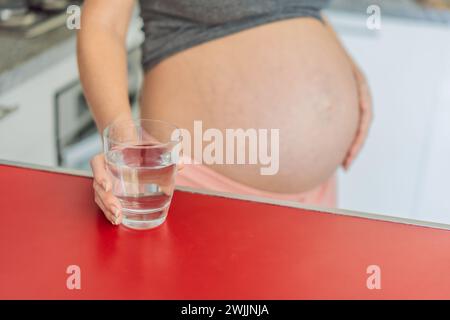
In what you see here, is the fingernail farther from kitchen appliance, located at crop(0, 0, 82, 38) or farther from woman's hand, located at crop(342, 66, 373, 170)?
kitchen appliance, located at crop(0, 0, 82, 38)

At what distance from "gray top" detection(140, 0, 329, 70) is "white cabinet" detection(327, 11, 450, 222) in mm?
808

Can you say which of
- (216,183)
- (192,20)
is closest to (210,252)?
(216,183)

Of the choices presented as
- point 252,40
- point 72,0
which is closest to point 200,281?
point 252,40

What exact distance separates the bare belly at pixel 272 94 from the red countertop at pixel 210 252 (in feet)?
0.87

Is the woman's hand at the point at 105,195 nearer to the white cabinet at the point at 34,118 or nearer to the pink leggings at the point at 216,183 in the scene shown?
the pink leggings at the point at 216,183

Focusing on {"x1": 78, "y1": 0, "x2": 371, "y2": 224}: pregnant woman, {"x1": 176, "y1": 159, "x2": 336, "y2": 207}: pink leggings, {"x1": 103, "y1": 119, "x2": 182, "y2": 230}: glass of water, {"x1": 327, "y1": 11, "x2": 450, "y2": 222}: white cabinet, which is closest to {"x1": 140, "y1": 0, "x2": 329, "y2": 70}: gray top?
{"x1": 78, "y1": 0, "x2": 371, "y2": 224}: pregnant woman

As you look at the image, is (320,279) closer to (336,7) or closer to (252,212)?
(252,212)

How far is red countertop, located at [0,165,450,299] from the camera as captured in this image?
630mm

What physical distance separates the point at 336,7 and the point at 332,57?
755mm

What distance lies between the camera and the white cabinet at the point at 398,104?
1.78 metres

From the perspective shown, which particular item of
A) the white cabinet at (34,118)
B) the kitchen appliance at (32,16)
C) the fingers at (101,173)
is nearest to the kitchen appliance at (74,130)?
the white cabinet at (34,118)

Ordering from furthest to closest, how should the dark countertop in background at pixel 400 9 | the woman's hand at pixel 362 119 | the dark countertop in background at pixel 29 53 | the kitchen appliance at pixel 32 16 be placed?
the dark countertop in background at pixel 400 9
the kitchen appliance at pixel 32 16
the dark countertop in background at pixel 29 53
the woman's hand at pixel 362 119

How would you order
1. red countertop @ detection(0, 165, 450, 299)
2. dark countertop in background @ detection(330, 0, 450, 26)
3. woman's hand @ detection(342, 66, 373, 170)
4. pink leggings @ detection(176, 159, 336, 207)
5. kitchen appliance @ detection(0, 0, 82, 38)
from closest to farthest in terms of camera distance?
red countertop @ detection(0, 165, 450, 299) → pink leggings @ detection(176, 159, 336, 207) → woman's hand @ detection(342, 66, 373, 170) → kitchen appliance @ detection(0, 0, 82, 38) → dark countertop in background @ detection(330, 0, 450, 26)

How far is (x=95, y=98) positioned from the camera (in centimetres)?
89
